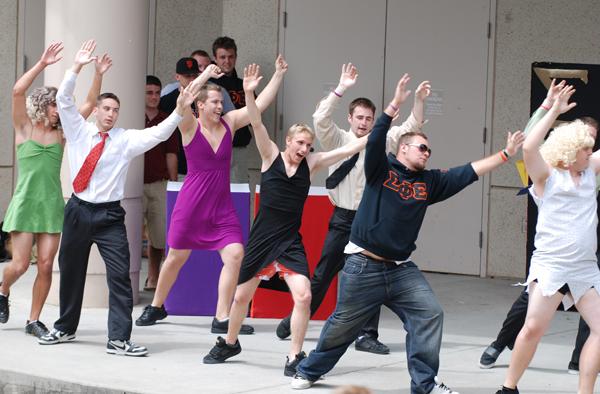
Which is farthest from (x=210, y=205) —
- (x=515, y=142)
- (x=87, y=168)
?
(x=515, y=142)

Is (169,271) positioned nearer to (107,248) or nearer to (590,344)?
(107,248)

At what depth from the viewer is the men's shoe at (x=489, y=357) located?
8.58 m

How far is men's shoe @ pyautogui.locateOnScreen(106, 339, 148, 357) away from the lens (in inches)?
341

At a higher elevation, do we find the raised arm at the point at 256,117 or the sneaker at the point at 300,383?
the raised arm at the point at 256,117

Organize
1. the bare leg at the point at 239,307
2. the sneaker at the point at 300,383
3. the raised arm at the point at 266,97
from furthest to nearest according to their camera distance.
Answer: the raised arm at the point at 266,97, the bare leg at the point at 239,307, the sneaker at the point at 300,383

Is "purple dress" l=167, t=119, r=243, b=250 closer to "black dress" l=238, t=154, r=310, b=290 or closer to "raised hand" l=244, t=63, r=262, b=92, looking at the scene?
"black dress" l=238, t=154, r=310, b=290

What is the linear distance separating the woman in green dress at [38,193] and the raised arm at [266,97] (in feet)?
3.66

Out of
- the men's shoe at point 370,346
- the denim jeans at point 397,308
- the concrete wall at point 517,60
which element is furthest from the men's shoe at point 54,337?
the concrete wall at point 517,60

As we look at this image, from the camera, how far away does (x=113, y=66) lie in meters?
10.4

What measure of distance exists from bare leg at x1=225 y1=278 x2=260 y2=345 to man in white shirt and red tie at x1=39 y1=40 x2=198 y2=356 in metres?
0.71

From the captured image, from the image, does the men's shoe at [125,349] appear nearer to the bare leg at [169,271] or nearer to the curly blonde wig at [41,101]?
the bare leg at [169,271]

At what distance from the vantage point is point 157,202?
37.8 feet

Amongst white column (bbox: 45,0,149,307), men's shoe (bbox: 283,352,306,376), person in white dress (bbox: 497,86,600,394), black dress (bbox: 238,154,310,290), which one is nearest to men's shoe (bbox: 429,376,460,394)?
person in white dress (bbox: 497,86,600,394)

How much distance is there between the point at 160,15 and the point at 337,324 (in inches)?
302
